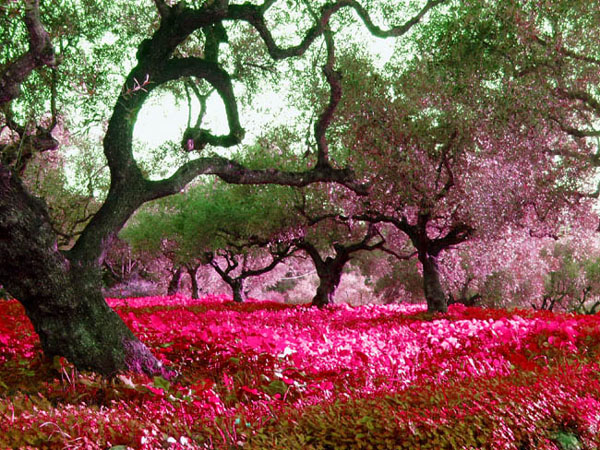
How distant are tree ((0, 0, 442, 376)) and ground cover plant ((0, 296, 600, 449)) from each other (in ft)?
2.09

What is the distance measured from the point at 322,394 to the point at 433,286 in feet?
46.1

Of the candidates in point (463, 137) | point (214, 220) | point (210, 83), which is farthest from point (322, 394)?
point (214, 220)

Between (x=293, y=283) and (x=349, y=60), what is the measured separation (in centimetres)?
5176

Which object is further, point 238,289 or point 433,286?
point 238,289

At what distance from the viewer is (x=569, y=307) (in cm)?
4412

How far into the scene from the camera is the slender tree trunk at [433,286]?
1916cm

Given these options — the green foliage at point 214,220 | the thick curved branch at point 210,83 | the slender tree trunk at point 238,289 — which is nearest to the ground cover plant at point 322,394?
the thick curved branch at point 210,83

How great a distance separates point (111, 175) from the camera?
984 centimetres

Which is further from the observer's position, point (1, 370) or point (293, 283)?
point (293, 283)

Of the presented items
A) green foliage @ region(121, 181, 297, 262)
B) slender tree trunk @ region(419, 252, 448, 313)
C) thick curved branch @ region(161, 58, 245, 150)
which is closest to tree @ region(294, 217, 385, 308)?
green foliage @ region(121, 181, 297, 262)

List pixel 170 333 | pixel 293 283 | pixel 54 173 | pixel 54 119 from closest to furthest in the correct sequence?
pixel 170 333, pixel 54 119, pixel 54 173, pixel 293 283

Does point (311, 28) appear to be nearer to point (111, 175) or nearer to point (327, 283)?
point (111, 175)

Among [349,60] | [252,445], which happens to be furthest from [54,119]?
[252,445]

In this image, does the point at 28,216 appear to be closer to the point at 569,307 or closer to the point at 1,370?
the point at 1,370
